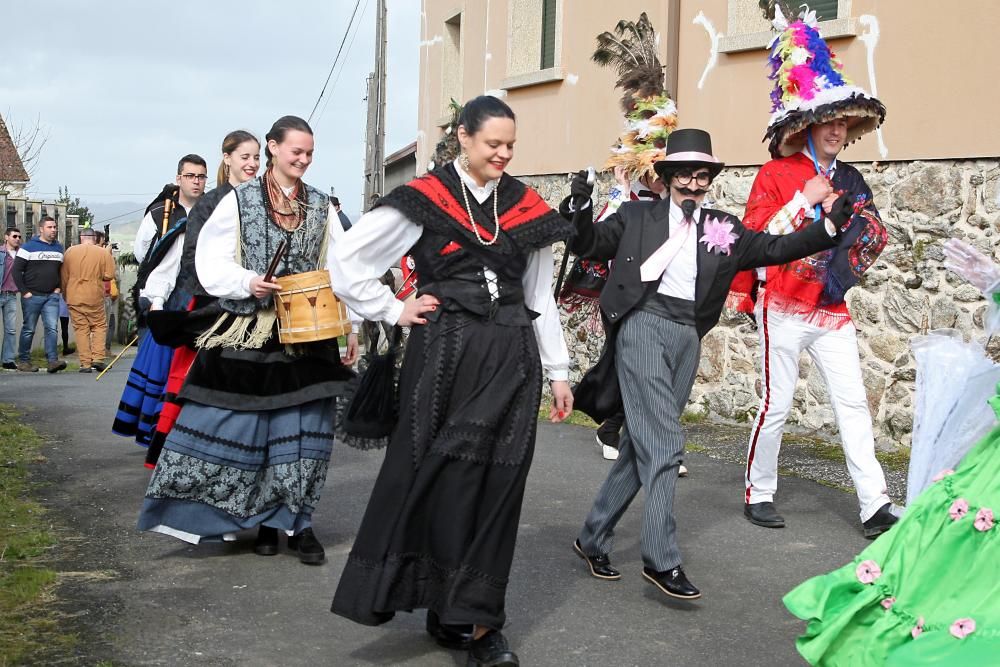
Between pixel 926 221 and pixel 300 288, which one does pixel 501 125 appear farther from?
pixel 926 221

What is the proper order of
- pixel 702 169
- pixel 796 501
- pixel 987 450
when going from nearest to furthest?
pixel 987 450, pixel 702 169, pixel 796 501

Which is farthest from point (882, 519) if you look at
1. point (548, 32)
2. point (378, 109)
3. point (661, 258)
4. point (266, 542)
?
point (378, 109)

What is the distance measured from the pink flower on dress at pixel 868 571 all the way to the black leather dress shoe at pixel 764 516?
10.5ft

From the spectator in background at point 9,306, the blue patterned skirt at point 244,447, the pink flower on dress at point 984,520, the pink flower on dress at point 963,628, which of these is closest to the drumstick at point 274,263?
the blue patterned skirt at point 244,447

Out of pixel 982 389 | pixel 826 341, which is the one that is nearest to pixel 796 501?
pixel 826 341

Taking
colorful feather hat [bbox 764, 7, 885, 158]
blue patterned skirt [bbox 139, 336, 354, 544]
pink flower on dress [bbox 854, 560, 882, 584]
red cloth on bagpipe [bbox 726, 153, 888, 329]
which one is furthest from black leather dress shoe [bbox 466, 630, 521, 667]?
colorful feather hat [bbox 764, 7, 885, 158]

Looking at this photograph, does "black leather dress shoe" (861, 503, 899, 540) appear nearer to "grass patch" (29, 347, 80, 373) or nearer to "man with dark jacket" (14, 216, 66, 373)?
"man with dark jacket" (14, 216, 66, 373)

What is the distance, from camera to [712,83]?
37.6 feet

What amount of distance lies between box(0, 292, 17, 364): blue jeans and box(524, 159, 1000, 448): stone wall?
1098 cm

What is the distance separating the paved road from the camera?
495 centimetres

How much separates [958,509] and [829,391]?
10.4 ft

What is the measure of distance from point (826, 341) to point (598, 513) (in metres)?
1.89

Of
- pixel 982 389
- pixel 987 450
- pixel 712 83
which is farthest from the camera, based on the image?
pixel 712 83

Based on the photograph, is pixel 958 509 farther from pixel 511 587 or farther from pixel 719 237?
pixel 511 587
